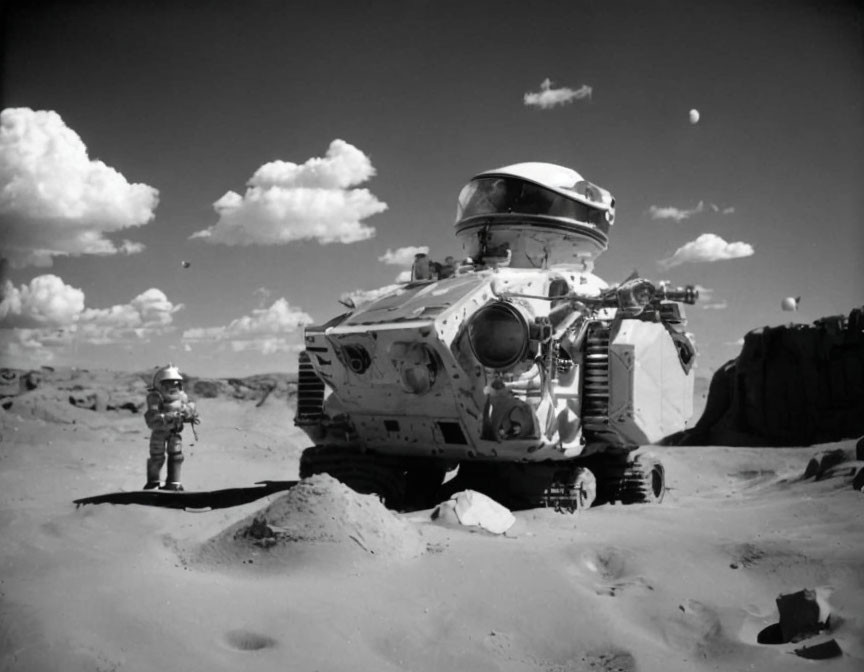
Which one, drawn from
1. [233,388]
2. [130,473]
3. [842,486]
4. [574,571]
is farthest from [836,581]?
[233,388]

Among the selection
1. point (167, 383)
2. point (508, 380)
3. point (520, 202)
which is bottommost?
point (167, 383)

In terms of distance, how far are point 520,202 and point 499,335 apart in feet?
7.37

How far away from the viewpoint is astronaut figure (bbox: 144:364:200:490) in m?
9.01

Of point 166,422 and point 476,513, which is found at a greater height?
point 166,422

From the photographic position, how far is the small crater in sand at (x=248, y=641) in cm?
366

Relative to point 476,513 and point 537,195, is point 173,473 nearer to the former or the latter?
point 476,513

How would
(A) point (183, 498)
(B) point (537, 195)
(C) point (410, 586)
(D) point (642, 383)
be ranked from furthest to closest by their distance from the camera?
(B) point (537, 195), (A) point (183, 498), (D) point (642, 383), (C) point (410, 586)

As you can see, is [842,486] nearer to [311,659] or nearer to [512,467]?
[512,467]

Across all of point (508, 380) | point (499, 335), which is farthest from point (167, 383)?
point (508, 380)

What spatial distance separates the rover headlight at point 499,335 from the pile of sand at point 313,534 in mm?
2186

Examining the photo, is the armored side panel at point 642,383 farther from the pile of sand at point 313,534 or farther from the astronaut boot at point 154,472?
the astronaut boot at point 154,472

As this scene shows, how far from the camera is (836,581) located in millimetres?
4625

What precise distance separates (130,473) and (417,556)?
7.08 m

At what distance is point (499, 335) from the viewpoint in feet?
24.2
